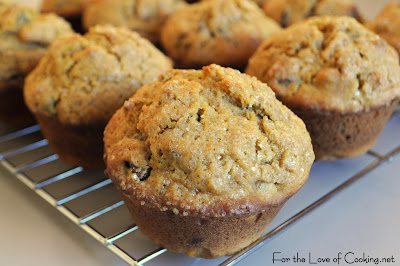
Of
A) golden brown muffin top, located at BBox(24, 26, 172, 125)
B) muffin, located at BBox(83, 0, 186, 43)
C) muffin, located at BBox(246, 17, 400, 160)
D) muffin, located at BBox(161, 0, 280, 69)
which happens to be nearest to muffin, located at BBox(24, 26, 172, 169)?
golden brown muffin top, located at BBox(24, 26, 172, 125)

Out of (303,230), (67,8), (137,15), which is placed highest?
(67,8)

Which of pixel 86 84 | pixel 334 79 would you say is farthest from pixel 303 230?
pixel 86 84

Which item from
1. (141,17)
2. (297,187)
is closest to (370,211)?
(297,187)

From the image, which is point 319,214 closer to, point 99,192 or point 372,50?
point 372,50

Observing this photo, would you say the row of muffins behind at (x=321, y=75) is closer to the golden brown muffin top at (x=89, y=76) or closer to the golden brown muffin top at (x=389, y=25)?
the golden brown muffin top at (x=89, y=76)

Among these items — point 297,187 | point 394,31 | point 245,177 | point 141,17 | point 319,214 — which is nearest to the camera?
point 245,177

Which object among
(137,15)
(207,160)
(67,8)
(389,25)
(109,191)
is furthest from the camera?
(67,8)

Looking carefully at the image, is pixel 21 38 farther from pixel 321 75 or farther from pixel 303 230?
pixel 303 230
